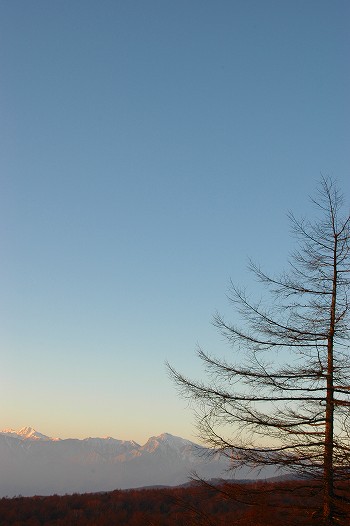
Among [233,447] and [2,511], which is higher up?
[233,447]

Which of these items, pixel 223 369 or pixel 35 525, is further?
pixel 35 525

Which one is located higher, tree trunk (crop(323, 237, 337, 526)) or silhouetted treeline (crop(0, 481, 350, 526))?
tree trunk (crop(323, 237, 337, 526))

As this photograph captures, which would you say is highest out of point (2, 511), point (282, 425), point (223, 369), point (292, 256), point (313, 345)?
point (292, 256)

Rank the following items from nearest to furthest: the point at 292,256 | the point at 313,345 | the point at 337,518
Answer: the point at 337,518
the point at 313,345
the point at 292,256

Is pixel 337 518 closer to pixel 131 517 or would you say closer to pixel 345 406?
pixel 345 406

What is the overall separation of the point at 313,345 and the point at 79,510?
14.0 m

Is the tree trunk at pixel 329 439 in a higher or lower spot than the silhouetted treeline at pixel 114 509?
higher

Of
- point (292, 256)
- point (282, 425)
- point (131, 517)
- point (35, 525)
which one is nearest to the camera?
point (282, 425)

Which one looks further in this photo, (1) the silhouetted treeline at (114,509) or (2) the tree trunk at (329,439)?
(1) the silhouetted treeline at (114,509)

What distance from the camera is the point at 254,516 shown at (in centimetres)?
643

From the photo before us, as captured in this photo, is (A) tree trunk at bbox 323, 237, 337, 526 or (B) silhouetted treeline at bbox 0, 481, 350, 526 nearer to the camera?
(A) tree trunk at bbox 323, 237, 337, 526

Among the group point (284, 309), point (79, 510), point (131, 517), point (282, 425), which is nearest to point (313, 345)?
point (284, 309)

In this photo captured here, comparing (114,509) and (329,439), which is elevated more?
(329,439)

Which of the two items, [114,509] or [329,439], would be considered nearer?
[329,439]
